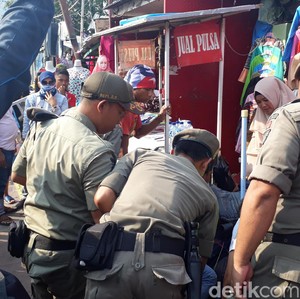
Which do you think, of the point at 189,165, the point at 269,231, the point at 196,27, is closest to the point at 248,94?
the point at 196,27

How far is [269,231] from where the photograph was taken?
1.96 metres

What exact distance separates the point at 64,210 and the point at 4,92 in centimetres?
88

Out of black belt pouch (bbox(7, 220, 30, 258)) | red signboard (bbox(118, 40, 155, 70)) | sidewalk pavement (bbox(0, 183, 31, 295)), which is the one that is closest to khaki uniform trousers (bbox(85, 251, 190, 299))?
black belt pouch (bbox(7, 220, 30, 258))

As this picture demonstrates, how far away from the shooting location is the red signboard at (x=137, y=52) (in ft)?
17.5

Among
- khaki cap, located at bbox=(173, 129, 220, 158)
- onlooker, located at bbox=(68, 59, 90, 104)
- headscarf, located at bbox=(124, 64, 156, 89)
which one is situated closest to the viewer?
khaki cap, located at bbox=(173, 129, 220, 158)

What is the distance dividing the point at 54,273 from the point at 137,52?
138 inches

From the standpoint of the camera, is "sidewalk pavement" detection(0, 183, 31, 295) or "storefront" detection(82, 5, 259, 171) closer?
"sidewalk pavement" detection(0, 183, 31, 295)

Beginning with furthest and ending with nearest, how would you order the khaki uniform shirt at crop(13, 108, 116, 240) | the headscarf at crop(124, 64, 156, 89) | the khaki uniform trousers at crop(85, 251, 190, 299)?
the headscarf at crop(124, 64, 156, 89), the khaki uniform shirt at crop(13, 108, 116, 240), the khaki uniform trousers at crop(85, 251, 190, 299)

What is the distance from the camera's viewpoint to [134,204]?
83.0 inches

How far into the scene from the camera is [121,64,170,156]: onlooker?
4293 millimetres

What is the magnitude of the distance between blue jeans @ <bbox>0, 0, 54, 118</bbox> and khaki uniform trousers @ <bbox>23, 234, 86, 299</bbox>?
975 mm

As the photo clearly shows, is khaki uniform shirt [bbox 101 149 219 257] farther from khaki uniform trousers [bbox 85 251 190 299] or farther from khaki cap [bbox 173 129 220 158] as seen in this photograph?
khaki cap [bbox 173 129 220 158]

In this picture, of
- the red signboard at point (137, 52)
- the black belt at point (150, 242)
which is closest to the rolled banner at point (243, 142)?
the black belt at point (150, 242)

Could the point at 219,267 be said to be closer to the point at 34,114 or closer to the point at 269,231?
the point at 269,231
